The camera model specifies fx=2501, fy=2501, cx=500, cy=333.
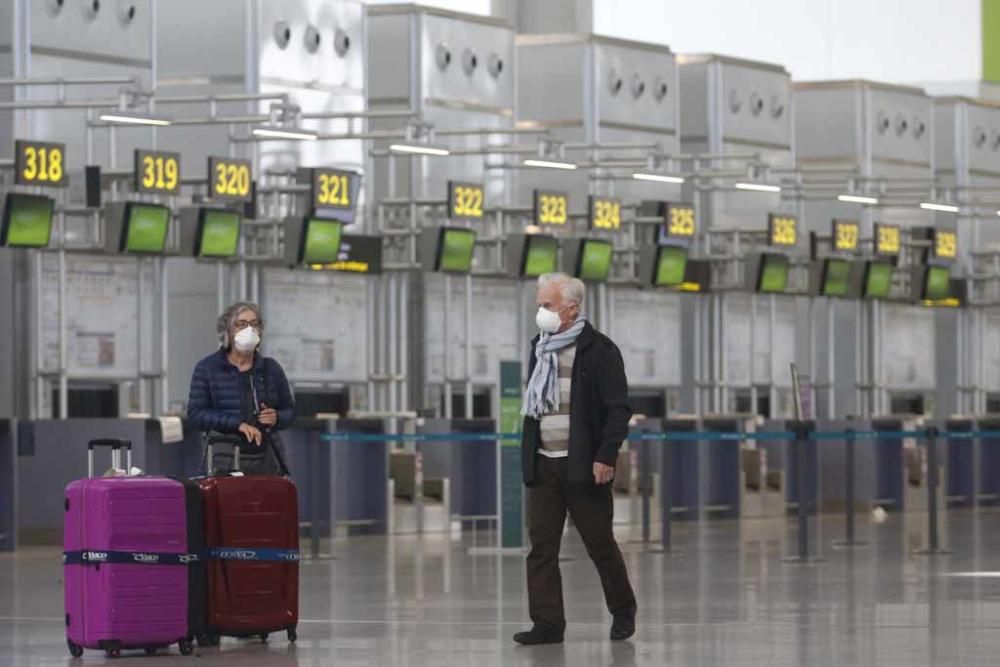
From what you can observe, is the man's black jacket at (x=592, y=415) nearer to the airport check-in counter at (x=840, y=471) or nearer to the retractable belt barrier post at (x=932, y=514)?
the retractable belt barrier post at (x=932, y=514)

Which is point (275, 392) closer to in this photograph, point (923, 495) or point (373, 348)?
point (373, 348)

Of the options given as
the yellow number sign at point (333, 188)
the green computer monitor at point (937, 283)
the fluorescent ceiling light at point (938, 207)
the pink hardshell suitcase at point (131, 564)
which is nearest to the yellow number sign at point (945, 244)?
the green computer monitor at point (937, 283)

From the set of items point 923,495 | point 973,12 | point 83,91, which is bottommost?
point 923,495

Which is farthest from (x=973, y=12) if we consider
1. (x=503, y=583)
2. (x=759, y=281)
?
(x=503, y=583)

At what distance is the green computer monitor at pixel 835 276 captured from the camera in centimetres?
3341

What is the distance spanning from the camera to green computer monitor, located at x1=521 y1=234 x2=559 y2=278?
91.5ft

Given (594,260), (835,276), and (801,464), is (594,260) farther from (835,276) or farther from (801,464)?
(801,464)

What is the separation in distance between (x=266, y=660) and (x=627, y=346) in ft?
67.2

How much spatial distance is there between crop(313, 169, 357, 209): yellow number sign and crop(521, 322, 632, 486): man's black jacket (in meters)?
13.6

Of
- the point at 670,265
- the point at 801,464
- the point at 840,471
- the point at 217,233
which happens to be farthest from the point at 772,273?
the point at 801,464

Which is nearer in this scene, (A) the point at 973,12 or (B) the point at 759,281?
(B) the point at 759,281

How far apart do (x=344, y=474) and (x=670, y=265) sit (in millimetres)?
7050

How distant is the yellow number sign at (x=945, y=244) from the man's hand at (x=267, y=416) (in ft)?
79.5

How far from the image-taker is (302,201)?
84.0ft
